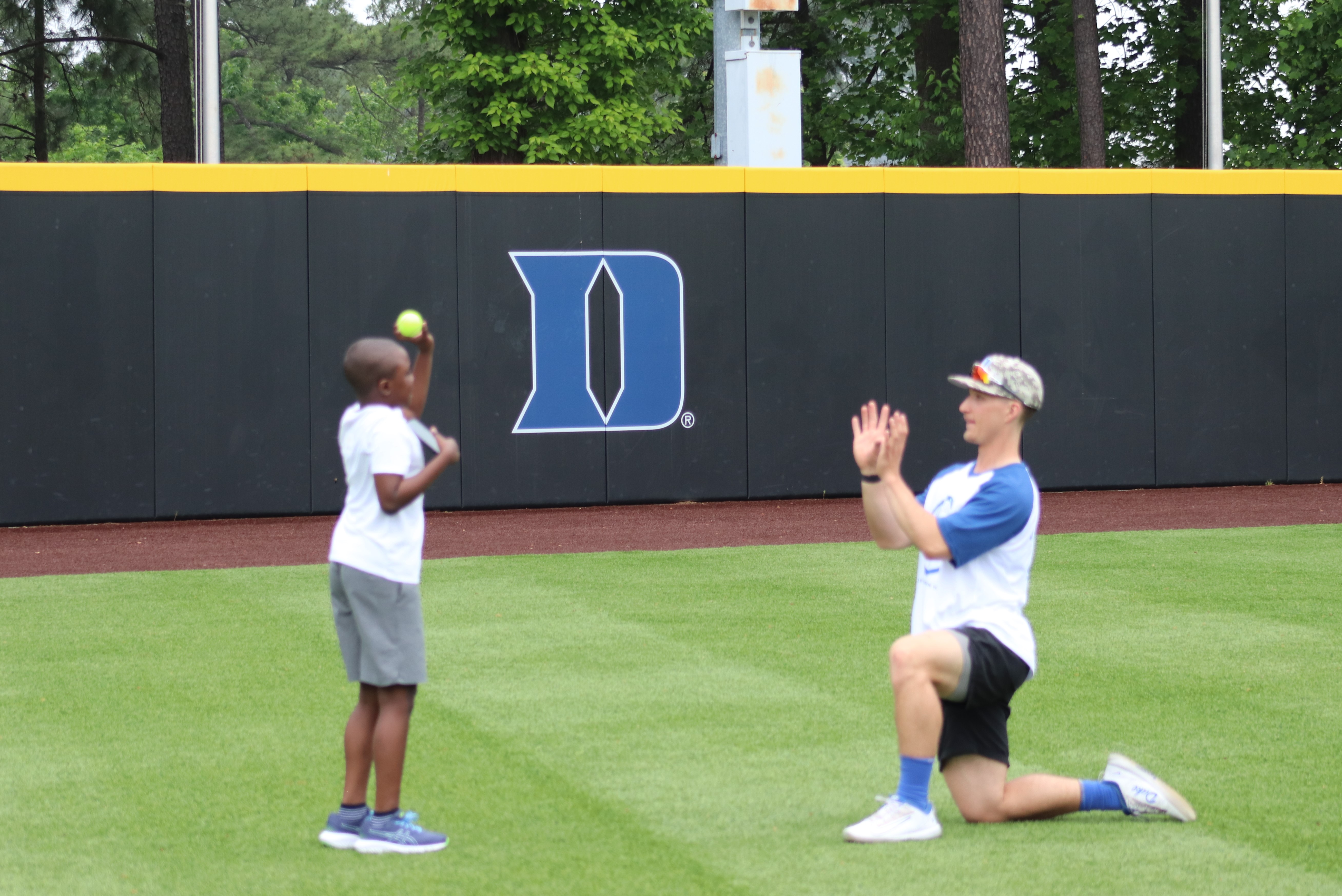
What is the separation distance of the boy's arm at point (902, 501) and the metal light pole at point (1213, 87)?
16886 mm

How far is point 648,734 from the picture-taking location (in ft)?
23.2

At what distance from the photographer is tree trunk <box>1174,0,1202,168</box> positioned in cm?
3056

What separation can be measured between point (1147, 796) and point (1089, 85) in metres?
22.5

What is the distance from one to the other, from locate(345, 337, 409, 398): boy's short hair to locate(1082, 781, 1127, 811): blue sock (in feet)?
8.63

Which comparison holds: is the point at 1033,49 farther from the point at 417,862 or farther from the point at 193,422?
the point at 417,862

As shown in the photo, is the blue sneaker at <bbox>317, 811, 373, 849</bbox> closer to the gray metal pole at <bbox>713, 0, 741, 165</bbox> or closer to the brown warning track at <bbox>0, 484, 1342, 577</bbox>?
the brown warning track at <bbox>0, 484, 1342, 577</bbox>

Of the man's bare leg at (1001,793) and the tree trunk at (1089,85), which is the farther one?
the tree trunk at (1089,85)

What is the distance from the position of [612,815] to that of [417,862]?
802 millimetres

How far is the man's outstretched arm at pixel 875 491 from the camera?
5172 millimetres

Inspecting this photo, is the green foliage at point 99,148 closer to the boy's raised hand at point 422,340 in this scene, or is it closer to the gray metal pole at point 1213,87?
the gray metal pole at point 1213,87

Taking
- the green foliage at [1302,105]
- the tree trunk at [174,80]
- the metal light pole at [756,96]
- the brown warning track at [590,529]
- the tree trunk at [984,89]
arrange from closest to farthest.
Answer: the brown warning track at [590,529] < the metal light pole at [756,96] < the tree trunk at [984,89] < the green foliage at [1302,105] < the tree trunk at [174,80]

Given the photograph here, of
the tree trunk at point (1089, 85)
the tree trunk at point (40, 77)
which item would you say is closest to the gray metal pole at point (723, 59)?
the tree trunk at point (1089, 85)

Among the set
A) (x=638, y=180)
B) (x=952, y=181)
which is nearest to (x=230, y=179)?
(x=638, y=180)

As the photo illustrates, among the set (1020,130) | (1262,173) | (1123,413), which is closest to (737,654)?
(1123,413)
